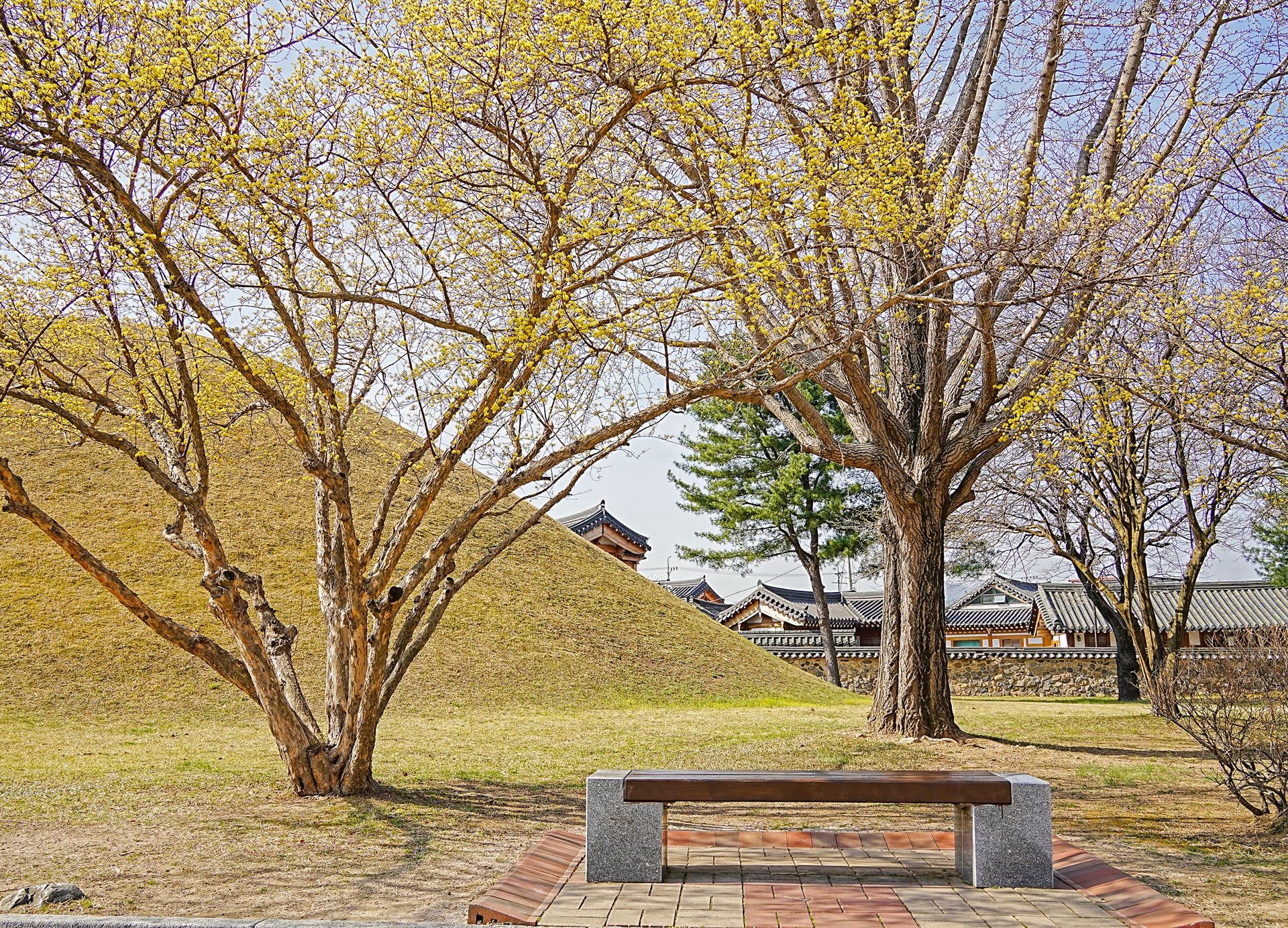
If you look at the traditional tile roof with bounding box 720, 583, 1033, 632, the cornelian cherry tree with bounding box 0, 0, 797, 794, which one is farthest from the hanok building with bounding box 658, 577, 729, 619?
the cornelian cherry tree with bounding box 0, 0, 797, 794

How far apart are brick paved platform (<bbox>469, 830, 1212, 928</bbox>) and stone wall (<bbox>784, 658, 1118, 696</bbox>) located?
23.7 metres

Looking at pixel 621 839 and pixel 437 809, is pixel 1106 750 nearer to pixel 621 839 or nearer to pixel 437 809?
pixel 437 809

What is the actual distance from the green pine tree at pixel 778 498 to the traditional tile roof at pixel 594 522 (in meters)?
10.6

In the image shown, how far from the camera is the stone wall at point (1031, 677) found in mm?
28109

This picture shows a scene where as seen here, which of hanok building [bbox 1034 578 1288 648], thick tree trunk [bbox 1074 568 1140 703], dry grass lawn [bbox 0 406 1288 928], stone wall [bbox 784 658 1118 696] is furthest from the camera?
hanok building [bbox 1034 578 1288 648]

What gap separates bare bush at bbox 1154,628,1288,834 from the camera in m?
6.45

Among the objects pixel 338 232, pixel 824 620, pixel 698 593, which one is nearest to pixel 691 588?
pixel 698 593

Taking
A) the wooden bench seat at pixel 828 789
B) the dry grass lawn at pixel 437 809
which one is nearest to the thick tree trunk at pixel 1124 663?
the dry grass lawn at pixel 437 809

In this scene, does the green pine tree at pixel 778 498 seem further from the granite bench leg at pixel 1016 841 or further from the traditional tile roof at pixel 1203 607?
the granite bench leg at pixel 1016 841

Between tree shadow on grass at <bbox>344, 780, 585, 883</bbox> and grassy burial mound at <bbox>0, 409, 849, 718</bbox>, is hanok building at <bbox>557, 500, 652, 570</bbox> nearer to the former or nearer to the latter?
grassy burial mound at <bbox>0, 409, 849, 718</bbox>

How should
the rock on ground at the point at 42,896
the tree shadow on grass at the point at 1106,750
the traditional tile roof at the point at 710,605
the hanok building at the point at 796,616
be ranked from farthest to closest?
the traditional tile roof at the point at 710,605 < the hanok building at the point at 796,616 < the tree shadow on grass at the point at 1106,750 < the rock on ground at the point at 42,896

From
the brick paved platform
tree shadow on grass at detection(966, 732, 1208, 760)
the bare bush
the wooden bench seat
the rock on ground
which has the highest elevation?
the bare bush

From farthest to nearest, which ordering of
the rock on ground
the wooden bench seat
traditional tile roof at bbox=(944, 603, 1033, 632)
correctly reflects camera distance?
traditional tile roof at bbox=(944, 603, 1033, 632) → the wooden bench seat → the rock on ground

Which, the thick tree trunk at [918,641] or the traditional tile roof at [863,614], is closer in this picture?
the thick tree trunk at [918,641]
